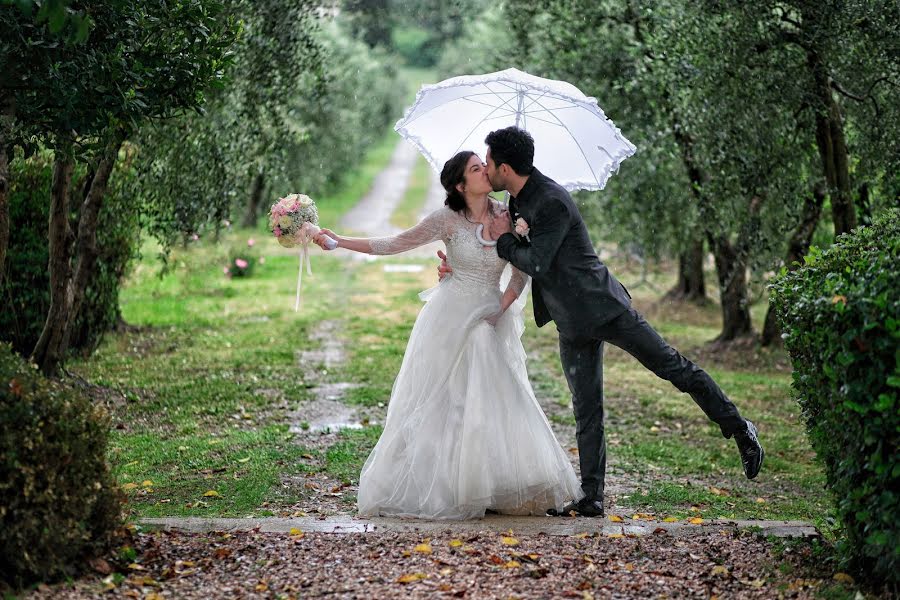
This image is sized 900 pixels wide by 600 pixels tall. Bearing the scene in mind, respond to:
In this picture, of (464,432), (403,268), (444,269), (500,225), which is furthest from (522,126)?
(403,268)

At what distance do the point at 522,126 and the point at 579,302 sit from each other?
1.45 meters

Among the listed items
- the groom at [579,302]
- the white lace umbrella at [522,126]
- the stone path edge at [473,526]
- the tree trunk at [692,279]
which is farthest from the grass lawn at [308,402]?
the white lace umbrella at [522,126]

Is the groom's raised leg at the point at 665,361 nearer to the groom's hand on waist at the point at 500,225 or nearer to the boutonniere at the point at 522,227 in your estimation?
the boutonniere at the point at 522,227

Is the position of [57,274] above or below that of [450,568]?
above

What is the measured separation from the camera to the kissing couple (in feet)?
20.3

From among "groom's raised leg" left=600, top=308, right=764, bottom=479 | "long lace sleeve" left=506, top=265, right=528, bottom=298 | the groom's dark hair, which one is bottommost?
"groom's raised leg" left=600, top=308, right=764, bottom=479

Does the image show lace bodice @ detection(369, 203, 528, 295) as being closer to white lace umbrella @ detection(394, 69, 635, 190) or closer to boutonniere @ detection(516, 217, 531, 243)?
boutonniere @ detection(516, 217, 531, 243)

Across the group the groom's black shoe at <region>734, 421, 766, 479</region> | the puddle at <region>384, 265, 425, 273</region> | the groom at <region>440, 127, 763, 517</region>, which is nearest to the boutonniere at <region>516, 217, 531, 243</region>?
the groom at <region>440, 127, 763, 517</region>

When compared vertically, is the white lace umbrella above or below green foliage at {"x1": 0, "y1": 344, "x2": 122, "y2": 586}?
above

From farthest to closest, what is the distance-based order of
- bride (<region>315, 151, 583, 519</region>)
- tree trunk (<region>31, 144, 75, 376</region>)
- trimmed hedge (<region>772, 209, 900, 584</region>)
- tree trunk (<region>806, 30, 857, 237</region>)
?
tree trunk (<region>806, 30, 857, 237</region>) → tree trunk (<region>31, 144, 75, 376</region>) → bride (<region>315, 151, 583, 519</region>) → trimmed hedge (<region>772, 209, 900, 584</region>)

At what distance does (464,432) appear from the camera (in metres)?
6.22

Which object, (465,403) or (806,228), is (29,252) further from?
(806,228)

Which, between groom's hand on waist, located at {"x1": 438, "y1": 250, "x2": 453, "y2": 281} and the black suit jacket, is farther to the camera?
groom's hand on waist, located at {"x1": 438, "y1": 250, "x2": 453, "y2": 281}

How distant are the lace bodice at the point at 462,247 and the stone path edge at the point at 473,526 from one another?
1521 millimetres
